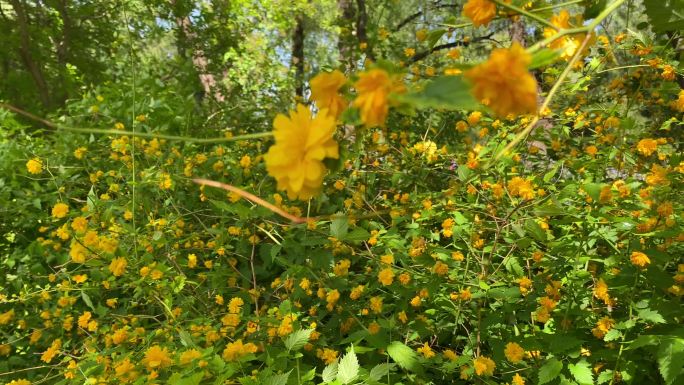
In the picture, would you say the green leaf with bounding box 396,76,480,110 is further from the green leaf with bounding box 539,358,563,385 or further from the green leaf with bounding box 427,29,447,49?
the green leaf with bounding box 539,358,563,385

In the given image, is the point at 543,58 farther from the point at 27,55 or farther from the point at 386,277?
the point at 27,55

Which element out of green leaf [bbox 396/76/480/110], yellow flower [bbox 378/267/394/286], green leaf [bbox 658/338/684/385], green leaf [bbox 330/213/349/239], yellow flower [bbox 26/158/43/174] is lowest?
green leaf [bbox 658/338/684/385]

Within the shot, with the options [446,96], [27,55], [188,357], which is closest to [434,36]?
[446,96]

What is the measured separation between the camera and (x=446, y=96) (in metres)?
0.37

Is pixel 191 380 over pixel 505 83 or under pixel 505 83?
under

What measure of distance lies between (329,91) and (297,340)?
2.85ft

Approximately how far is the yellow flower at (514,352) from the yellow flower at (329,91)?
3.25ft

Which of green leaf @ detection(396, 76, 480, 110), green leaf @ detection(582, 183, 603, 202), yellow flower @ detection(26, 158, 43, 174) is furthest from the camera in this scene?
yellow flower @ detection(26, 158, 43, 174)

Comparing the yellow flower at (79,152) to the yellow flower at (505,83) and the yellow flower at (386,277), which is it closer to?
the yellow flower at (386,277)

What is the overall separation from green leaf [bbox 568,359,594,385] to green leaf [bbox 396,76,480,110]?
1.03m

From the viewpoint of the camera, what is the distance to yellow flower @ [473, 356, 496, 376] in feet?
3.87

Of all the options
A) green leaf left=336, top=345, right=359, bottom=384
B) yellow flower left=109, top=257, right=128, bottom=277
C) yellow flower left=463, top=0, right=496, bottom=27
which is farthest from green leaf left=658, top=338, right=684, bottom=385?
yellow flower left=109, top=257, right=128, bottom=277

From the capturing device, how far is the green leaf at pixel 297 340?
1213 mm

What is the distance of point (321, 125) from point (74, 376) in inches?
51.4
